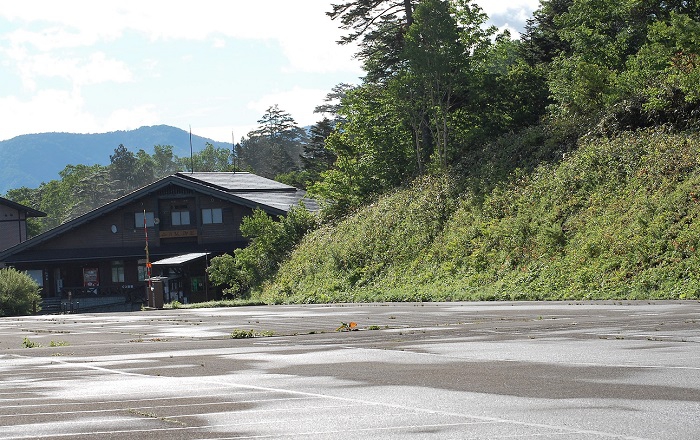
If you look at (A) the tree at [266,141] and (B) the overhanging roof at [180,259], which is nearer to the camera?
(B) the overhanging roof at [180,259]

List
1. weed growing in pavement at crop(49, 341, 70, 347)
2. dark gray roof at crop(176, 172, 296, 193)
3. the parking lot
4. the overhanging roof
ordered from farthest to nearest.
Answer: dark gray roof at crop(176, 172, 296, 193)
the overhanging roof
weed growing in pavement at crop(49, 341, 70, 347)
the parking lot

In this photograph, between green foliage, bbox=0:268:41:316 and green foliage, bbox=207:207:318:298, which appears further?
green foliage, bbox=207:207:318:298

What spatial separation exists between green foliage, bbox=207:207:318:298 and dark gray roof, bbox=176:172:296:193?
8.38 m

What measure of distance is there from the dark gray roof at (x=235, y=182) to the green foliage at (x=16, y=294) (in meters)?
17.5

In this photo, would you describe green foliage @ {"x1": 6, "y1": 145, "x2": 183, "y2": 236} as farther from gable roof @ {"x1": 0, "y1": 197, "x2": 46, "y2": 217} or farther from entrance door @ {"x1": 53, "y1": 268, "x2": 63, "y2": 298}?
entrance door @ {"x1": 53, "y1": 268, "x2": 63, "y2": 298}

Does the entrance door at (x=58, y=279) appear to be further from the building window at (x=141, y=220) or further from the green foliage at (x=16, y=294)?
the green foliage at (x=16, y=294)

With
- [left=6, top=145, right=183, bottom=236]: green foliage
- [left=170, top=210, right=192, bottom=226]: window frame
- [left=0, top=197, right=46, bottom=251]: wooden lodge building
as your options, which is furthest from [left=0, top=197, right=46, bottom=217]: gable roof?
[left=6, top=145, right=183, bottom=236]: green foliage

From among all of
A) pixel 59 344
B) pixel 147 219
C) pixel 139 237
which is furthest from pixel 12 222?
pixel 59 344

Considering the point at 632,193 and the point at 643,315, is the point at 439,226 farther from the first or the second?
the point at 643,315

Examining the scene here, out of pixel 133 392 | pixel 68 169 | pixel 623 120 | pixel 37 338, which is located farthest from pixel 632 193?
pixel 68 169

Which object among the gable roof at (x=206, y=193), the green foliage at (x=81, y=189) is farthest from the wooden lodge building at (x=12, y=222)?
the green foliage at (x=81, y=189)

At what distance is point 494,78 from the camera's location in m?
50.0

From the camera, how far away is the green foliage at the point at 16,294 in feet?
151

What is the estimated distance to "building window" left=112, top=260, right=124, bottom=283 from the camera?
64.7 meters
